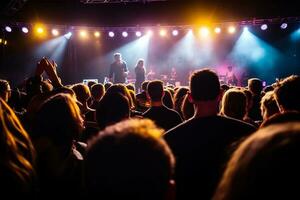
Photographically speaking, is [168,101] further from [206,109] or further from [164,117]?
[206,109]

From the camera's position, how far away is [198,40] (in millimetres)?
19328

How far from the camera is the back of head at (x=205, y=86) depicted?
3078 mm

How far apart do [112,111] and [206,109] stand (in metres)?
1.09

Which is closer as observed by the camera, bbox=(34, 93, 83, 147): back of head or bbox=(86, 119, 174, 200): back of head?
bbox=(86, 119, 174, 200): back of head

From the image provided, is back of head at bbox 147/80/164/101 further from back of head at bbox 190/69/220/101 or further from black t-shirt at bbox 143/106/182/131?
back of head at bbox 190/69/220/101

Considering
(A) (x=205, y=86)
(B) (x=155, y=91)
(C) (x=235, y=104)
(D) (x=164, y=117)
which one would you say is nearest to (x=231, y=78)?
(B) (x=155, y=91)

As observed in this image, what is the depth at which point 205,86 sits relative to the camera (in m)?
3.08

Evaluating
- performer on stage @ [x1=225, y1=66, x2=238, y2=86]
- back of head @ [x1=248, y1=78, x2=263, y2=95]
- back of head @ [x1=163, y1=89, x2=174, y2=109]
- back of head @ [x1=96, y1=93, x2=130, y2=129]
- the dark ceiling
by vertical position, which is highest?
the dark ceiling

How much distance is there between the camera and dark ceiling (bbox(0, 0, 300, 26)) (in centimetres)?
1342

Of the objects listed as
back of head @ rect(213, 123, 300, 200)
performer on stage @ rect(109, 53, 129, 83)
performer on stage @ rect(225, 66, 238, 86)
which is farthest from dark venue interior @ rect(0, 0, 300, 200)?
performer on stage @ rect(225, 66, 238, 86)

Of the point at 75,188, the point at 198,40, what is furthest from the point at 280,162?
the point at 198,40

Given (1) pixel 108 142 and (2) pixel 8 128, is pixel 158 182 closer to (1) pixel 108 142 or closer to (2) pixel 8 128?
(1) pixel 108 142

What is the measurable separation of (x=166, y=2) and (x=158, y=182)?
13904 millimetres

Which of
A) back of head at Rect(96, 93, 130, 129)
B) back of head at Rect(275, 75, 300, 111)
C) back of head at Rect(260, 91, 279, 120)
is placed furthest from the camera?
back of head at Rect(260, 91, 279, 120)
